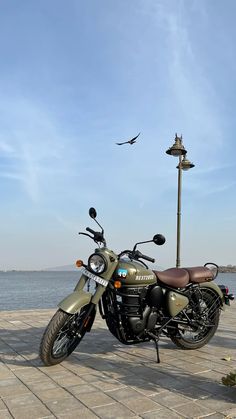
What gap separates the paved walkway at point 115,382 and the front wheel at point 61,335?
143 mm

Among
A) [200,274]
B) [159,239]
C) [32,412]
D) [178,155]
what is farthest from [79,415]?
[178,155]

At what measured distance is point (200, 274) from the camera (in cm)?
572

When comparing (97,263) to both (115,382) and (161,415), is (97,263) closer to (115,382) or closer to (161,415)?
(115,382)

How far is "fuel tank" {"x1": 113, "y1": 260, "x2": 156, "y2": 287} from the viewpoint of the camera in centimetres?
477

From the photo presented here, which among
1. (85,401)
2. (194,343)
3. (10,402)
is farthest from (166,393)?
(194,343)

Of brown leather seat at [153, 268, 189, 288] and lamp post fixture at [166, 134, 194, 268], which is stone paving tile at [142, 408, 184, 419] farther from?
lamp post fixture at [166, 134, 194, 268]

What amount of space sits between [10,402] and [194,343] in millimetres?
2989

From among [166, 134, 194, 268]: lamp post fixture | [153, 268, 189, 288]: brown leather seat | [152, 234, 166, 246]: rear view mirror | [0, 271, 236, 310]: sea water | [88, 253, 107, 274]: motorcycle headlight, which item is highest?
[166, 134, 194, 268]: lamp post fixture

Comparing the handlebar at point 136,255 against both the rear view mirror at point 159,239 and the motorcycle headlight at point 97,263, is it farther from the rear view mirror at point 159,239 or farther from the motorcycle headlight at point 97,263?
the motorcycle headlight at point 97,263

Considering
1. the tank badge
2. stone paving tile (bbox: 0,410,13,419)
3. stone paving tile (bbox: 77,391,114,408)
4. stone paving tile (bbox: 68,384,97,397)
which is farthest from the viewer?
the tank badge

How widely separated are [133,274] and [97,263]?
459 millimetres

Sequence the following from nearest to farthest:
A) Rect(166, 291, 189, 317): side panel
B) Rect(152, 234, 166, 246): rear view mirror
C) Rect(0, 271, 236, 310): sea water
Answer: Rect(152, 234, 166, 246): rear view mirror < Rect(166, 291, 189, 317): side panel < Rect(0, 271, 236, 310): sea water

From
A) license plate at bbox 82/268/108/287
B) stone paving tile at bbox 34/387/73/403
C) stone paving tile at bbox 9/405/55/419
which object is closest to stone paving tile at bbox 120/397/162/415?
stone paving tile at bbox 34/387/73/403

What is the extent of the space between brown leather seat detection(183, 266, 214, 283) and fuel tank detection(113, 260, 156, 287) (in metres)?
0.80
